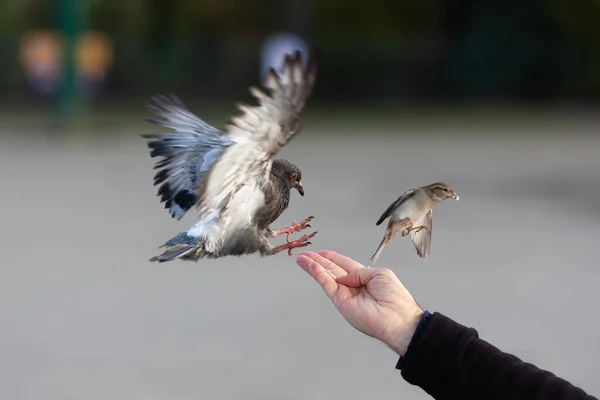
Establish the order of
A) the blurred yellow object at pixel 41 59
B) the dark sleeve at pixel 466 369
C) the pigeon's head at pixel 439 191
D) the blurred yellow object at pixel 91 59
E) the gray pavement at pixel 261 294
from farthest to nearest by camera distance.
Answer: the blurred yellow object at pixel 41 59 < the blurred yellow object at pixel 91 59 < the gray pavement at pixel 261 294 < the dark sleeve at pixel 466 369 < the pigeon's head at pixel 439 191

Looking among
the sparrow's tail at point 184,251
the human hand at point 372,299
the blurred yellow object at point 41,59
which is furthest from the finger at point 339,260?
the blurred yellow object at point 41,59

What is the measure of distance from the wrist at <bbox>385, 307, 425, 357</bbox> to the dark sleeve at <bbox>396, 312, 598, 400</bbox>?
0.07 m

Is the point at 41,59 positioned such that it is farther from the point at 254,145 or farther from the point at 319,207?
the point at 254,145

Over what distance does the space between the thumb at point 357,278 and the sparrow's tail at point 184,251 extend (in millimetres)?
997

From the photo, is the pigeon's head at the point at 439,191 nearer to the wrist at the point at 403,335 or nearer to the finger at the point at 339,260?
the wrist at the point at 403,335

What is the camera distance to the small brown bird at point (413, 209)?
211 centimetres

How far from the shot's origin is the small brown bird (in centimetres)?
211

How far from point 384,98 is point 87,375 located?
32156mm

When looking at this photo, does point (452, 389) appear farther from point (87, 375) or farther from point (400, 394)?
point (87, 375)

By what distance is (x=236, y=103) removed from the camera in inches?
85.8

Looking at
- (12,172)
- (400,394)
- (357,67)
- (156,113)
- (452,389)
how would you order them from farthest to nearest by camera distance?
(357,67) < (12,172) < (400,394) < (452,389) < (156,113)

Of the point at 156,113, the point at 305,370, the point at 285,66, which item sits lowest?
the point at 305,370

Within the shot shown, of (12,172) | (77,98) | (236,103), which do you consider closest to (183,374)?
(236,103)

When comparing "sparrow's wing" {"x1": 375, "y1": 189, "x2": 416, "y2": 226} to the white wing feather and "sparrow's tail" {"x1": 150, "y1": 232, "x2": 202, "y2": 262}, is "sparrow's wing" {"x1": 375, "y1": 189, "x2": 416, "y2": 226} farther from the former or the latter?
"sparrow's tail" {"x1": 150, "y1": 232, "x2": 202, "y2": 262}
